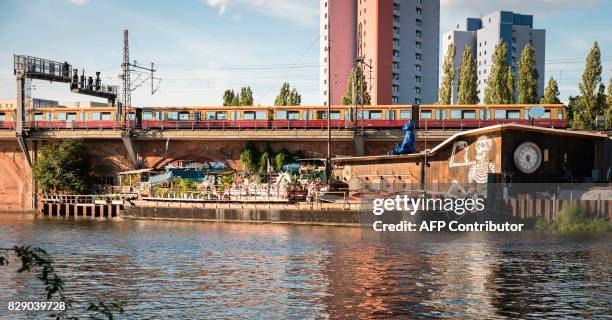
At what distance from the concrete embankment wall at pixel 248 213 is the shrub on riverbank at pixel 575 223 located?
1394cm

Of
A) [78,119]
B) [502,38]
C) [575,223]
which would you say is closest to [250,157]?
[78,119]

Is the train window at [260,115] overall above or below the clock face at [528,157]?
above

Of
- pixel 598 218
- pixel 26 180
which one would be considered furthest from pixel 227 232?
pixel 26 180

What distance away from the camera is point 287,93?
108m

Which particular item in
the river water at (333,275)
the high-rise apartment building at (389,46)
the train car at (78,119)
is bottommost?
the river water at (333,275)

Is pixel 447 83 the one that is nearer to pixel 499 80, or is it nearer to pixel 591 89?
pixel 499 80

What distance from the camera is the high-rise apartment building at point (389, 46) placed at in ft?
352

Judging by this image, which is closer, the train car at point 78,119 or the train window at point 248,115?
the train window at point 248,115

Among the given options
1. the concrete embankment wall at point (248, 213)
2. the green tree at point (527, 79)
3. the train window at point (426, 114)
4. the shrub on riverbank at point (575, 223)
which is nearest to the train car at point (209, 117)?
the concrete embankment wall at point (248, 213)

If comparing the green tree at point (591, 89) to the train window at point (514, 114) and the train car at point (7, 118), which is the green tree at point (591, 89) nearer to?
the train window at point (514, 114)

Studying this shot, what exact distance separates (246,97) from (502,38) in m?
79.9

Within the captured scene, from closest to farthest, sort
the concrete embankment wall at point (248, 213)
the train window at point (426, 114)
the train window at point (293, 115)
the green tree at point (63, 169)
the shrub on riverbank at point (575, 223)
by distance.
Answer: the shrub on riverbank at point (575, 223), the concrete embankment wall at point (248, 213), the train window at point (426, 114), the train window at point (293, 115), the green tree at point (63, 169)

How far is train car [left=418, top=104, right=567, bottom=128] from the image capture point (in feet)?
190

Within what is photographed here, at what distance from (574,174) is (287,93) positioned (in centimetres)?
7046
